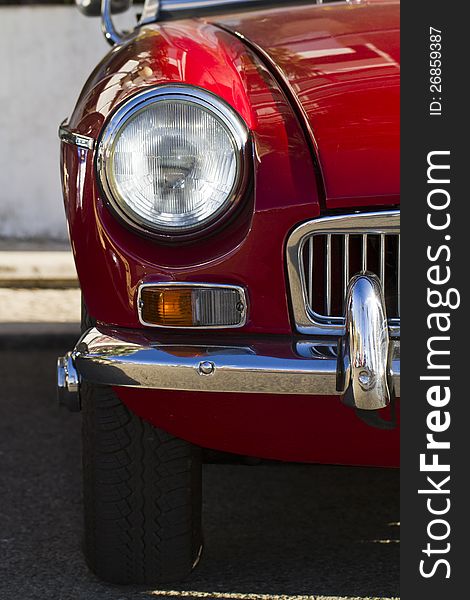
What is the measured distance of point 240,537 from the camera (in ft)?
9.19

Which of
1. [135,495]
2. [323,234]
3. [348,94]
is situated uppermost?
[348,94]

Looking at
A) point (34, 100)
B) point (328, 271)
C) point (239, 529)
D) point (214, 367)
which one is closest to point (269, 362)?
point (214, 367)

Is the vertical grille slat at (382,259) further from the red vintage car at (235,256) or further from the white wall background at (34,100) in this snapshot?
the white wall background at (34,100)

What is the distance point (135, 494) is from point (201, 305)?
45 centimetres

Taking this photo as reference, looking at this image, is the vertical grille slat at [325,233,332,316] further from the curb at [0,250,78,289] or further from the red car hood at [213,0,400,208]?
the curb at [0,250,78,289]

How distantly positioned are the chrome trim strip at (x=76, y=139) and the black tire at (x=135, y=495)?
487mm

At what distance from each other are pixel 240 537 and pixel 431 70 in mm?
1267

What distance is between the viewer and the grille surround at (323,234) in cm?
214

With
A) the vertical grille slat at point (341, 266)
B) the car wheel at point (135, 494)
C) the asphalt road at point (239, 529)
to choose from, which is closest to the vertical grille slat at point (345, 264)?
the vertical grille slat at point (341, 266)

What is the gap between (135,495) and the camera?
241 cm

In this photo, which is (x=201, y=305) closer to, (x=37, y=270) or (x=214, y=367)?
(x=214, y=367)

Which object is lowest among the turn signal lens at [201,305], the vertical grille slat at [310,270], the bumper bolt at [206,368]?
the bumper bolt at [206,368]

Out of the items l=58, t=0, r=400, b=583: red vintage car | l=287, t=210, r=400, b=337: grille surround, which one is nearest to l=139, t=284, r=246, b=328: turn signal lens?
l=58, t=0, r=400, b=583: red vintage car

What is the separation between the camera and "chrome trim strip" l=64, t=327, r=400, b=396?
2143 mm
